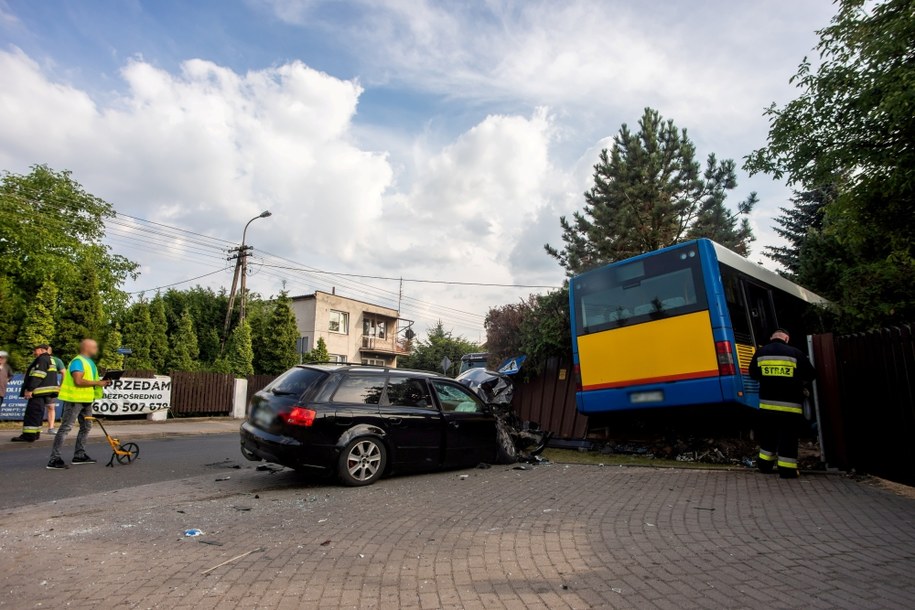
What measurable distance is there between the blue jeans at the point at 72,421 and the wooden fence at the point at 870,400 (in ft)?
33.4

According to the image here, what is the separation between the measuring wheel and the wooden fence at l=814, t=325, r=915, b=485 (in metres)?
9.96

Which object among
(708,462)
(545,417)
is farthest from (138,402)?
(708,462)

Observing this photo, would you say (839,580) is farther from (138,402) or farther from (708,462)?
(138,402)

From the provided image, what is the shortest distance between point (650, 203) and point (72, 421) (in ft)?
61.0

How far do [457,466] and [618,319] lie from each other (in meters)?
3.35

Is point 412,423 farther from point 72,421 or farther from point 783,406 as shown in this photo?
point 72,421

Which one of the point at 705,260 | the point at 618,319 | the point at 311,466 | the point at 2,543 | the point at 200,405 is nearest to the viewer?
the point at 2,543

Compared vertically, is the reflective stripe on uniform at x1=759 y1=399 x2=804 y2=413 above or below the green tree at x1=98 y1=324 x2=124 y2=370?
below

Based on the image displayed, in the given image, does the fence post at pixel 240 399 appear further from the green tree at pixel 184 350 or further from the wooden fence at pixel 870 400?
the wooden fence at pixel 870 400

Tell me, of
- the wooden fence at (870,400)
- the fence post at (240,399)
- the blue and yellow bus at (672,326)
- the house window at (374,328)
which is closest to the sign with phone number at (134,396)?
the fence post at (240,399)

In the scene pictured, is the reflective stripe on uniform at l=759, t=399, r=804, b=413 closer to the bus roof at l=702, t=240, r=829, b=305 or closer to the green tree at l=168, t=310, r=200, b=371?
the bus roof at l=702, t=240, r=829, b=305

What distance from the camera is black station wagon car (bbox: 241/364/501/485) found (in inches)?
249

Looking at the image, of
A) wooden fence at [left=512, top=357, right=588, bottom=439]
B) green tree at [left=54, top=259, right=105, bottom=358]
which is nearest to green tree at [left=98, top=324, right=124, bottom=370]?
green tree at [left=54, top=259, right=105, bottom=358]

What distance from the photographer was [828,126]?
393 inches
